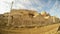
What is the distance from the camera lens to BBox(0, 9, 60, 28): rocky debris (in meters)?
5.87

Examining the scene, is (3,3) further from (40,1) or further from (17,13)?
(40,1)

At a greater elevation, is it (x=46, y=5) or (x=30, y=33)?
(x=46, y=5)

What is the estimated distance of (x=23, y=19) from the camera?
19.4 feet

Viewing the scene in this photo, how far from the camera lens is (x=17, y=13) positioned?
5902 millimetres

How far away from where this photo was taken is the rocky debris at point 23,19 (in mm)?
5870

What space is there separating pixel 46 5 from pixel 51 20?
489 mm

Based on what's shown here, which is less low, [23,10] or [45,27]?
[23,10]

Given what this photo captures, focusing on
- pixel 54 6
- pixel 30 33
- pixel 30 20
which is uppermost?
pixel 54 6

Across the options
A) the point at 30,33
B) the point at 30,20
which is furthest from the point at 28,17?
the point at 30,33

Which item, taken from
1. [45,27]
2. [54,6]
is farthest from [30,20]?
[54,6]

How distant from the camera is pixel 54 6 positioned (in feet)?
20.0

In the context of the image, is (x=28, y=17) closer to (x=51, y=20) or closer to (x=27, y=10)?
(x=27, y=10)

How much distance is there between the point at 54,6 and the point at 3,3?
1.55 m

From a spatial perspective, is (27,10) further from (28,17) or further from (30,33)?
(30,33)
